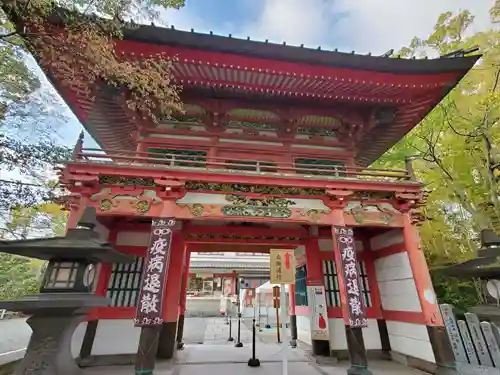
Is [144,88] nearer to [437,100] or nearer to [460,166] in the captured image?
[437,100]

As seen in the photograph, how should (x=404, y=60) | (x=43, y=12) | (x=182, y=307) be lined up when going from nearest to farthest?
(x=43, y=12), (x=404, y=60), (x=182, y=307)

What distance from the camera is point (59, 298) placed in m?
3.63

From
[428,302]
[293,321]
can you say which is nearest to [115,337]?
[293,321]

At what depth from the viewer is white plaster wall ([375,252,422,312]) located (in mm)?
Answer: 6629

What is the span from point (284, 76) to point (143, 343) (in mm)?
6508

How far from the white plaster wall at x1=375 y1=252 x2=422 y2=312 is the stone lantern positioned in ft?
21.5

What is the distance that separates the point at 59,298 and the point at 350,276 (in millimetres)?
5429

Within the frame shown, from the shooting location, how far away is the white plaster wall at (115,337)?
6.51 m

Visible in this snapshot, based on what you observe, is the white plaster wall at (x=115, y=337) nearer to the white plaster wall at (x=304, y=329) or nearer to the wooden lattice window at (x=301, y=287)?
the white plaster wall at (x=304, y=329)

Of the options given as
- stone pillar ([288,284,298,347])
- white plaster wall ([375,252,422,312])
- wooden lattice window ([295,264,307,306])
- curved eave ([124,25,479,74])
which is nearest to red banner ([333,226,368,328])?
white plaster wall ([375,252,422,312])

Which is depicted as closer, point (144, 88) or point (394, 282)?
point (144, 88)

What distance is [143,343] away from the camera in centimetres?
508

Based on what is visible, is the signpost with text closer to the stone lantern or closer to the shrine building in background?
the shrine building in background

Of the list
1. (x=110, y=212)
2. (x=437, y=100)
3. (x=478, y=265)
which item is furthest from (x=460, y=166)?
(x=110, y=212)
